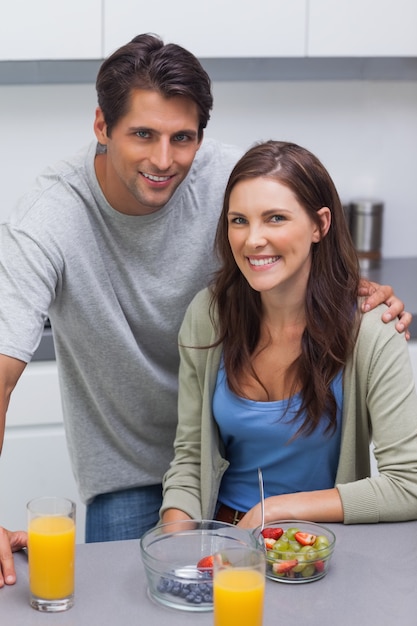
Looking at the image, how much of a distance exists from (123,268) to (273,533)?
72 centimetres

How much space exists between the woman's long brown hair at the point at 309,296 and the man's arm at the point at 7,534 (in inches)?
15.2

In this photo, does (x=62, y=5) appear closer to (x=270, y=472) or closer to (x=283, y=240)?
(x=283, y=240)

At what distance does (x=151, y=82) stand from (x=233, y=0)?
1.01 meters

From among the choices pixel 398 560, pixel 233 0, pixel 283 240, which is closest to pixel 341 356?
pixel 283 240

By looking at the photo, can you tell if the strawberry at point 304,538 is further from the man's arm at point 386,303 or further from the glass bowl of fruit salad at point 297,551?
the man's arm at point 386,303

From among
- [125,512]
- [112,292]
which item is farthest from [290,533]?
[125,512]

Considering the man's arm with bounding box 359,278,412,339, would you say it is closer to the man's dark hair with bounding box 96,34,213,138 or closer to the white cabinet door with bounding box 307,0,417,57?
the man's dark hair with bounding box 96,34,213,138

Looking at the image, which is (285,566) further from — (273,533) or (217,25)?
(217,25)

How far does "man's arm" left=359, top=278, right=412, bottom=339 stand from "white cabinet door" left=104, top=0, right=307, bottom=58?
3.69 feet

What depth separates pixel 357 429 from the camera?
1804mm

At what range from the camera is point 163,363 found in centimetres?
215

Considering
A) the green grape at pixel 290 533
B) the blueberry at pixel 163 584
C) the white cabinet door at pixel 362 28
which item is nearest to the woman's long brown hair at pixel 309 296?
the green grape at pixel 290 533

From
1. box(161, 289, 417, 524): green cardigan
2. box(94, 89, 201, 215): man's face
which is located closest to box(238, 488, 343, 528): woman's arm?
box(161, 289, 417, 524): green cardigan

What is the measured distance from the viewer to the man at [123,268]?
6.05 feet
